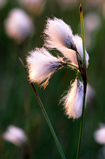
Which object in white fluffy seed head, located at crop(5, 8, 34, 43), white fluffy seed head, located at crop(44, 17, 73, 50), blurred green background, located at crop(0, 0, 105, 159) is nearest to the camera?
white fluffy seed head, located at crop(44, 17, 73, 50)

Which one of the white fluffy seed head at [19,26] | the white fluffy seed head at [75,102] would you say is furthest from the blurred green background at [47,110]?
the white fluffy seed head at [75,102]

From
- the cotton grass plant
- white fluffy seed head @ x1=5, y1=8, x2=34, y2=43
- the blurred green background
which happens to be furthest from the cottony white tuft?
white fluffy seed head @ x1=5, y1=8, x2=34, y2=43

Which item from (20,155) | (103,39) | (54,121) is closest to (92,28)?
(103,39)

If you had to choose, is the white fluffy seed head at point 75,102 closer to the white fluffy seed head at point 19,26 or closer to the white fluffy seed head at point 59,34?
the white fluffy seed head at point 59,34

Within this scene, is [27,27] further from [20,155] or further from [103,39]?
[103,39]

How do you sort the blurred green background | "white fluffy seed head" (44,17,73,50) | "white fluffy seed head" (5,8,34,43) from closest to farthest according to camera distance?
"white fluffy seed head" (44,17,73,50) → the blurred green background → "white fluffy seed head" (5,8,34,43)

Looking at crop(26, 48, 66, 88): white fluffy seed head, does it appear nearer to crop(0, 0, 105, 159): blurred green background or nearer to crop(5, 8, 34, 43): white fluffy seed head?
crop(0, 0, 105, 159): blurred green background

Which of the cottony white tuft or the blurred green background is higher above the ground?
the blurred green background

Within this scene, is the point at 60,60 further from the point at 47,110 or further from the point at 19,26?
the point at 19,26
